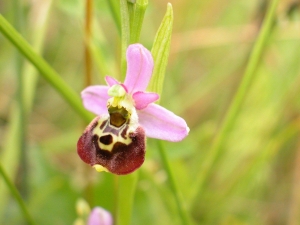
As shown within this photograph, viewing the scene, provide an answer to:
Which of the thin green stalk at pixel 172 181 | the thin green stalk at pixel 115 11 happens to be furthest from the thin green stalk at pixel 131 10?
the thin green stalk at pixel 172 181

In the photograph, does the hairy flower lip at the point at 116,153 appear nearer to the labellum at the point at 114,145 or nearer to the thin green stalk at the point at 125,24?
the labellum at the point at 114,145

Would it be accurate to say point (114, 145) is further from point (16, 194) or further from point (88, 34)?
point (88, 34)

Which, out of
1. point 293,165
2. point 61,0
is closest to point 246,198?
point 293,165

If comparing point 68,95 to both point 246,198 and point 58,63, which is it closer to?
point 246,198

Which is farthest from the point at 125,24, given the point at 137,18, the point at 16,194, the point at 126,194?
the point at 16,194

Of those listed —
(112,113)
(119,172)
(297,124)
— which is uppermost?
(297,124)

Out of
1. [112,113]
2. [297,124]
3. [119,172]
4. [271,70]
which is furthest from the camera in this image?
[271,70]
